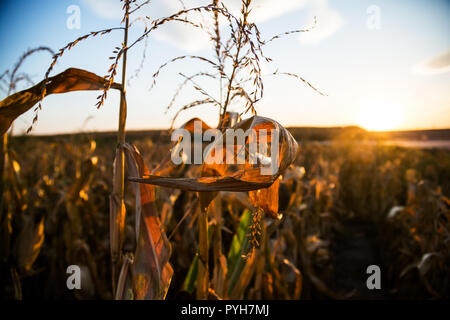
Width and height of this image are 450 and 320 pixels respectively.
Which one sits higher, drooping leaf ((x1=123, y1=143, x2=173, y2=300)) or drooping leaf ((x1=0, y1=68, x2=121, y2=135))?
drooping leaf ((x1=0, y1=68, x2=121, y2=135))

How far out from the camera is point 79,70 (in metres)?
0.85

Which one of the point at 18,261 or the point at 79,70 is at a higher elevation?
the point at 79,70

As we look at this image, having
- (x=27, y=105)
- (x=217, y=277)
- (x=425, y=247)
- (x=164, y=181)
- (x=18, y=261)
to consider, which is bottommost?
(x=425, y=247)

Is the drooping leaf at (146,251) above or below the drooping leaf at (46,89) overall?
below

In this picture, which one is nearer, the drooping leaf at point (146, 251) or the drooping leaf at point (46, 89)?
the drooping leaf at point (46, 89)

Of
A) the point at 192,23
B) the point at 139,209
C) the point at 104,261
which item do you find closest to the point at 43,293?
the point at 104,261

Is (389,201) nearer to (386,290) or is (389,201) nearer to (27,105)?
(386,290)

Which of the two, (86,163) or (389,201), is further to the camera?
(389,201)

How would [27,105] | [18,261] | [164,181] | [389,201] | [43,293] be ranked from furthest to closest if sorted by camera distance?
[389,201] → [43,293] → [18,261] → [27,105] → [164,181]

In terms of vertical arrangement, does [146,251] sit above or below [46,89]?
below

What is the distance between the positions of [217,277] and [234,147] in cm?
70

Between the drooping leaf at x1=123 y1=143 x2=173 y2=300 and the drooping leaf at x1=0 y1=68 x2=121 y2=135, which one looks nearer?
the drooping leaf at x1=0 y1=68 x2=121 y2=135
